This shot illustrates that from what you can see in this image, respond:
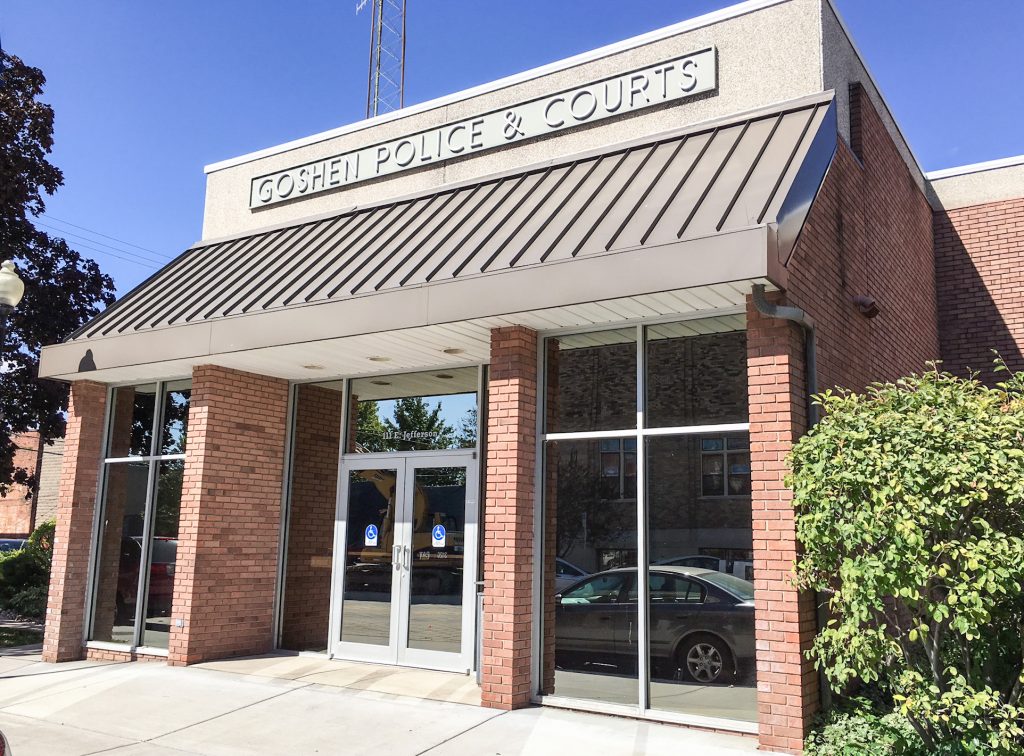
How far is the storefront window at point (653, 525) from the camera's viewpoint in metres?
7.34

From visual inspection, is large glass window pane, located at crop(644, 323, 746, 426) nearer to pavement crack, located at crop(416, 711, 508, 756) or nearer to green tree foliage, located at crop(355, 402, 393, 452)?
pavement crack, located at crop(416, 711, 508, 756)

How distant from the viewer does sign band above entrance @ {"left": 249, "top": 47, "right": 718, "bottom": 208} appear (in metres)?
9.23

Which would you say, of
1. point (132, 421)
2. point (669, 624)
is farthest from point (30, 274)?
point (669, 624)

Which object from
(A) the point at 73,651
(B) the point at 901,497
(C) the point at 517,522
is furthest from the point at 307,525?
(B) the point at 901,497

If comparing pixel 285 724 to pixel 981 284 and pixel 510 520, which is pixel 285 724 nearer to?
pixel 510 520

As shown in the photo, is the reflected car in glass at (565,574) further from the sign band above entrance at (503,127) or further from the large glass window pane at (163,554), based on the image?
the large glass window pane at (163,554)

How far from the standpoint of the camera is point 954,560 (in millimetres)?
5625

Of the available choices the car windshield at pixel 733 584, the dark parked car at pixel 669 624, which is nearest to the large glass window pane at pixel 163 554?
the dark parked car at pixel 669 624

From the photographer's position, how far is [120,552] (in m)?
11.7

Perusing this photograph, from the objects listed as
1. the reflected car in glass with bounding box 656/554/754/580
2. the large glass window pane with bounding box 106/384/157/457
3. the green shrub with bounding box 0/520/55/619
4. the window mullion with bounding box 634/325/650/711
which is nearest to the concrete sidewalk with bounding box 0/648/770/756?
the window mullion with bounding box 634/325/650/711

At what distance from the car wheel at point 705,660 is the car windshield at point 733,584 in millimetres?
433

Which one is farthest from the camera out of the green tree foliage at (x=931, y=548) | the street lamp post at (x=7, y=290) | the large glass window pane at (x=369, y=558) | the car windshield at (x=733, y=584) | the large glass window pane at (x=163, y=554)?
the large glass window pane at (x=163, y=554)

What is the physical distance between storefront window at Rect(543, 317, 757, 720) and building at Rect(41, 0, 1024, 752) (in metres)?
0.03

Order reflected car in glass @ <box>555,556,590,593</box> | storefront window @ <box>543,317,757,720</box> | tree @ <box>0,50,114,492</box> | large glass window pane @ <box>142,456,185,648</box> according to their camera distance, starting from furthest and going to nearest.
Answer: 1. tree @ <box>0,50,114,492</box>
2. large glass window pane @ <box>142,456,185,648</box>
3. reflected car in glass @ <box>555,556,590,593</box>
4. storefront window @ <box>543,317,757,720</box>
